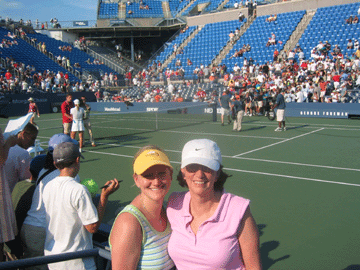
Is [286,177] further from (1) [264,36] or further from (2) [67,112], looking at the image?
(1) [264,36]

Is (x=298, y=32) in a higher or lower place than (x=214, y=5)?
lower

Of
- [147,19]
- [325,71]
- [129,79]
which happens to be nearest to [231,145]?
[325,71]

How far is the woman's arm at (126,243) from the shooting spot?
220cm

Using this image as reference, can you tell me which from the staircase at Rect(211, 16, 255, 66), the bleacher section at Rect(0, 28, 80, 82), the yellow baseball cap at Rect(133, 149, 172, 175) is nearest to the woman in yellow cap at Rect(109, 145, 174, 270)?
the yellow baseball cap at Rect(133, 149, 172, 175)

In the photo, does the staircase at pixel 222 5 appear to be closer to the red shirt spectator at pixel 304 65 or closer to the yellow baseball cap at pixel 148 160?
the red shirt spectator at pixel 304 65

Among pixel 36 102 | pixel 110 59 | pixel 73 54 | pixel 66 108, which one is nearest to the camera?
pixel 66 108

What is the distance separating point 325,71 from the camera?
25.1 metres

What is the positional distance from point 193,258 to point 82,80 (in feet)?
128

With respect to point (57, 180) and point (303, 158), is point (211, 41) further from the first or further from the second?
point (57, 180)

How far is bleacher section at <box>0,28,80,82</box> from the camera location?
37.8 m

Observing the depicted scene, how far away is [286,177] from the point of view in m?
8.84

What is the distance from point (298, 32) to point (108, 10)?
30205 millimetres

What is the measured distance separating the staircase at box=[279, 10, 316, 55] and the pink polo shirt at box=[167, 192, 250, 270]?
98.6 ft

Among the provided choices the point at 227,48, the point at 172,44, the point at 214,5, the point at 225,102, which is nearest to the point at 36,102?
the point at 172,44
